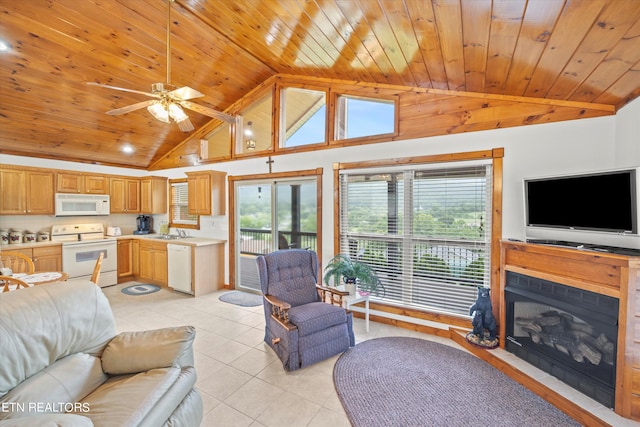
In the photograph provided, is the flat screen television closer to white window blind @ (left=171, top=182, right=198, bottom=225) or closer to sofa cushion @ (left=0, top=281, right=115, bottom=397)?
sofa cushion @ (left=0, top=281, right=115, bottom=397)

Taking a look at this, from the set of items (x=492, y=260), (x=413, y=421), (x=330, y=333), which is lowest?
(x=413, y=421)

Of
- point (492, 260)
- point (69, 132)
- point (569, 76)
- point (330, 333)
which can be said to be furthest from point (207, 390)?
point (69, 132)

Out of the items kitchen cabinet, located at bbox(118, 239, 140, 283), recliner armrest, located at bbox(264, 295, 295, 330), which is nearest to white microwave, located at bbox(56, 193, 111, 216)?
kitchen cabinet, located at bbox(118, 239, 140, 283)

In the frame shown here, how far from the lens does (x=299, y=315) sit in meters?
2.73

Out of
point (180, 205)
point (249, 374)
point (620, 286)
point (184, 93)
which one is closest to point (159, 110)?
point (184, 93)

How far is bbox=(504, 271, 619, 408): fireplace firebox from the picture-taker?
2029mm

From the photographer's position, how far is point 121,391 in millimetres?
1525

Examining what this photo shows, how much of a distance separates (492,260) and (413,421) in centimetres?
190

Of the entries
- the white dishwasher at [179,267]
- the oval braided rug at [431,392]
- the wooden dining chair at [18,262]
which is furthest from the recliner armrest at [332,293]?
the wooden dining chair at [18,262]

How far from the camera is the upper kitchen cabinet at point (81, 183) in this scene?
5.00 metres

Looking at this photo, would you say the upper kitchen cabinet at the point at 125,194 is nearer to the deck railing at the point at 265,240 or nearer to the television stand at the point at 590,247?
the deck railing at the point at 265,240

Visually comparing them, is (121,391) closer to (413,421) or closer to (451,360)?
(413,421)

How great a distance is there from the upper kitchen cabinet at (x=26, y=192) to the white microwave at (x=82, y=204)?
0.13 m

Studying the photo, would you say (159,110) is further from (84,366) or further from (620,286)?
(620,286)
